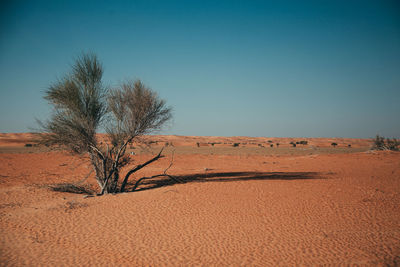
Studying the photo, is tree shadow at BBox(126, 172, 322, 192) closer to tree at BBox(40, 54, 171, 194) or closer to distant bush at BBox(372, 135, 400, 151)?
tree at BBox(40, 54, 171, 194)

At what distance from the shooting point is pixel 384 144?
28.5 m

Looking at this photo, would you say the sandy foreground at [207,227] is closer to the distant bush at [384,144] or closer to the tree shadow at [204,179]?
the tree shadow at [204,179]

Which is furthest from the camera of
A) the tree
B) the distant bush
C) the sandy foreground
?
the distant bush

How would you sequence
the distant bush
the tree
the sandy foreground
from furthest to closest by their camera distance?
the distant bush, the tree, the sandy foreground

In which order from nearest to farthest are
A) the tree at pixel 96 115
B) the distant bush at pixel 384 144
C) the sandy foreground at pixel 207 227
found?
the sandy foreground at pixel 207 227
the tree at pixel 96 115
the distant bush at pixel 384 144

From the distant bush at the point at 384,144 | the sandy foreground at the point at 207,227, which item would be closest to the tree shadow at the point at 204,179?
the sandy foreground at the point at 207,227

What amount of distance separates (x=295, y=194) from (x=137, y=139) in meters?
7.27

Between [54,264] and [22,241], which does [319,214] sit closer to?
[54,264]

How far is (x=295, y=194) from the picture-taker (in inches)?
385

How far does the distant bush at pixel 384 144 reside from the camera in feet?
91.1

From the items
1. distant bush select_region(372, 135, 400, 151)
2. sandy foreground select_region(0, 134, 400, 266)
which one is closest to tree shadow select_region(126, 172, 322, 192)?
sandy foreground select_region(0, 134, 400, 266)

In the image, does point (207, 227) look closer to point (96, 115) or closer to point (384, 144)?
point (96, 115)

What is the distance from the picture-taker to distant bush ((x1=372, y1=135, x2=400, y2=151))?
27.8 meters

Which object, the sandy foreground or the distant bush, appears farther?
the distant bush
